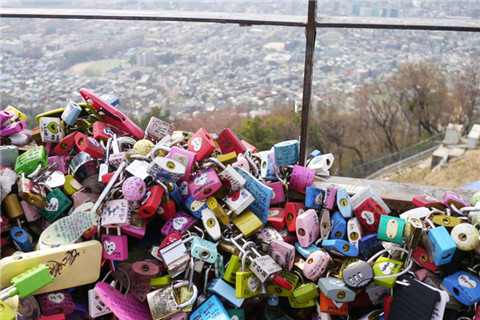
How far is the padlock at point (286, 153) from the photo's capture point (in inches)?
75.2

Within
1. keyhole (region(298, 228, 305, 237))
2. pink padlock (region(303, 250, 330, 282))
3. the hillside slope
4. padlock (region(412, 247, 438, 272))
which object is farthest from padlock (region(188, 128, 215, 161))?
the hillside slope

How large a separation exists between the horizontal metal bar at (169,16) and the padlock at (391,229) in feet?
2.72

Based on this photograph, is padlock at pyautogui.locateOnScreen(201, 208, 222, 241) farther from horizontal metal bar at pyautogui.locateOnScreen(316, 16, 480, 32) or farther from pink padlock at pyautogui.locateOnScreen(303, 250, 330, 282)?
horizontal metal bar at pyautogui.locateOnScreen(316, 16, 480, 32)

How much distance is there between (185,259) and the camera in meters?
1.63

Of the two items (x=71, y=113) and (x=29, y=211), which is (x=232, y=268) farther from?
(x=71, y=113)

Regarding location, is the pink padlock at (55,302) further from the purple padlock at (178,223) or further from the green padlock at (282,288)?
the green padlock at (282,288)

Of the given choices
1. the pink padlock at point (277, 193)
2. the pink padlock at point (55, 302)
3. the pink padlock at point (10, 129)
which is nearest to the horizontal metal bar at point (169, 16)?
the pink padlock at point (10, 129)

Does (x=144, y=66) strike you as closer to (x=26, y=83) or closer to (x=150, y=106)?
(x=150, y=106)

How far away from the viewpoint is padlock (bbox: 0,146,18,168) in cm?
195

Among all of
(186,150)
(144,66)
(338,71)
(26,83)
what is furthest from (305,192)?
(338,71)

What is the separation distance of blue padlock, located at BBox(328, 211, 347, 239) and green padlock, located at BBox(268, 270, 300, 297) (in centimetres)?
23

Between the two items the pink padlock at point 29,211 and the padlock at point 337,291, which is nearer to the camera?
the padlock at point 337,291

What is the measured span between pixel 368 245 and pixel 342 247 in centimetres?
12

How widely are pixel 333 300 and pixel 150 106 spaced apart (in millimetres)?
24740
